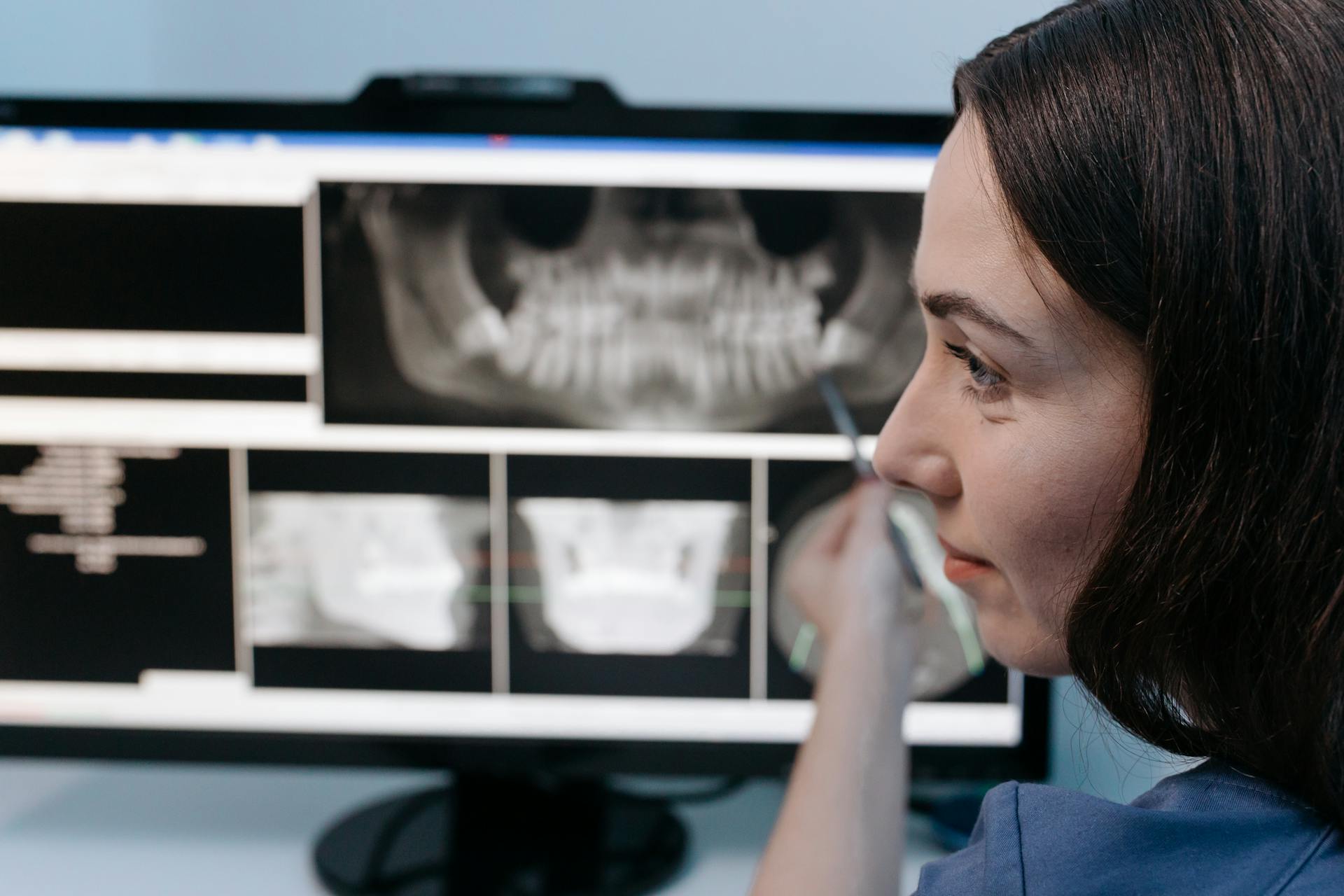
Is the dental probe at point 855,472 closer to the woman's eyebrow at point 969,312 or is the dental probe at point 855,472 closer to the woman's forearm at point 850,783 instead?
the woman's forearm at point 850,783

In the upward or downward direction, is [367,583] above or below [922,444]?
below

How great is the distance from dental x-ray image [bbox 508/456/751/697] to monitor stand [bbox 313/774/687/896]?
0.10 m

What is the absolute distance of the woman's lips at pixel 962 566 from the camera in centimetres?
46

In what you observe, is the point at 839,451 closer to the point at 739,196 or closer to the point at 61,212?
the point at 739,196

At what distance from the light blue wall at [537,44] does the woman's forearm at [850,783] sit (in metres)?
0.46

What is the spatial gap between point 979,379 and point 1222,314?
10 centimetres

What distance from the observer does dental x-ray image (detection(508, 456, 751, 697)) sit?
0.68m

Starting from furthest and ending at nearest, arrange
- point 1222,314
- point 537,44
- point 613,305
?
point 537,44 < point 613,305 < point 1222,314

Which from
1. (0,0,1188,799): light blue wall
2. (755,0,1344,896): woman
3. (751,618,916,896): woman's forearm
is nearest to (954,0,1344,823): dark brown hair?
(755,0,1344,896): woman

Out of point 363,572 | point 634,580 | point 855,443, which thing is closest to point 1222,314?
point 855,443

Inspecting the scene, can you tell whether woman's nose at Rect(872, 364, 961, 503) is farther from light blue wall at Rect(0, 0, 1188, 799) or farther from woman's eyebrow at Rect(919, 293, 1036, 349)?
light blue wall at Rect(0, 0, 1188, 799)


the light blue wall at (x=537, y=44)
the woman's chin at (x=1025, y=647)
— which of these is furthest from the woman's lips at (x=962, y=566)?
the light blue wall at (x=537, y=44)

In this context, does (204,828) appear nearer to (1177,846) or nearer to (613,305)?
(613,305)

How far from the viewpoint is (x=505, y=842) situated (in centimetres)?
71
